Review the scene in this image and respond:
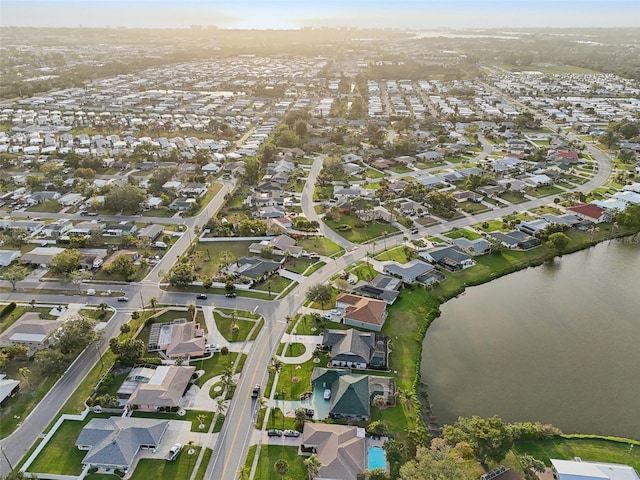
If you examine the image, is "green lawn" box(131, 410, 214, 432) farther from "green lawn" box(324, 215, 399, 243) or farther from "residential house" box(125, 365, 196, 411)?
"green lawn" box(324, 215, 399, 243)

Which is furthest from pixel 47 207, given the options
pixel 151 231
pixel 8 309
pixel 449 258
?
pixel 449 258

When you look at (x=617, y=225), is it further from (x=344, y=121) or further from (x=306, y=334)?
(x=344, y=121)

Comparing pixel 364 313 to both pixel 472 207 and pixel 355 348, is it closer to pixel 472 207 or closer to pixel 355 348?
pixel 355 348

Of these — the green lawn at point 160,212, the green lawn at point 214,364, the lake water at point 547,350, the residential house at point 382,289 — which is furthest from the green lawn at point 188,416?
the green lawn at point 160,212

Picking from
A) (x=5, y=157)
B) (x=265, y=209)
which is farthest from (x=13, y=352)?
(x=5, y=157)

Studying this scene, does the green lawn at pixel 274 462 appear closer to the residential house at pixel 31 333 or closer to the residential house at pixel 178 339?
the residential house at pixel 178 339
